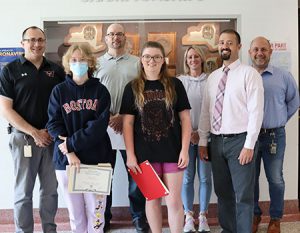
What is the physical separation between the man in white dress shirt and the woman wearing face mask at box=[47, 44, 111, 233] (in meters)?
0.83

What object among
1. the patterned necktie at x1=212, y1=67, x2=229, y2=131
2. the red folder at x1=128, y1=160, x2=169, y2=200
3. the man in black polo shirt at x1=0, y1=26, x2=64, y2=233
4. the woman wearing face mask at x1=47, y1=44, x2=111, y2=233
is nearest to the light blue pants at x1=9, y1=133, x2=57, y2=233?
the man in black polo shirt at x1=0, y1=26, x2=64, y2=233

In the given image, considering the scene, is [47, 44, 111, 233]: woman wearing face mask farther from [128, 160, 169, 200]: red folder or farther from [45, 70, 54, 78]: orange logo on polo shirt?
[45, 70, 54, 78]: orange logo on polo shirt

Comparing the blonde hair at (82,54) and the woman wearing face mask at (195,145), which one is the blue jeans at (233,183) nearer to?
the woman wearing face mask at (195,145)

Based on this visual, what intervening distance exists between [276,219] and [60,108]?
6.93ft

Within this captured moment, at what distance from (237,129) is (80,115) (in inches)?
43.2

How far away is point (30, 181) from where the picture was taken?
107 inches

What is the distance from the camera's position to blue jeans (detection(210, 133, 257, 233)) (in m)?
2.47

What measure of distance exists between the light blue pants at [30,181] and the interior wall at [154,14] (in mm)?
803

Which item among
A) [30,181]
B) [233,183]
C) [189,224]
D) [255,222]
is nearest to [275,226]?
[255,222]

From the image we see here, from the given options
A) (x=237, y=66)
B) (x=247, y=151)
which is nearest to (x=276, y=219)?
(x=247, y=151)

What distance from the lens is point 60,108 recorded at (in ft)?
7.56

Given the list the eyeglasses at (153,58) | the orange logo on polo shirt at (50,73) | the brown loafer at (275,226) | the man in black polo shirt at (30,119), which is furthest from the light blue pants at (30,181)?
the brown loafer at (275,226)

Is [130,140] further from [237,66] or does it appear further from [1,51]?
[1,51]

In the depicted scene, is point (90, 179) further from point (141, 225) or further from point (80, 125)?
point (141, 225)
